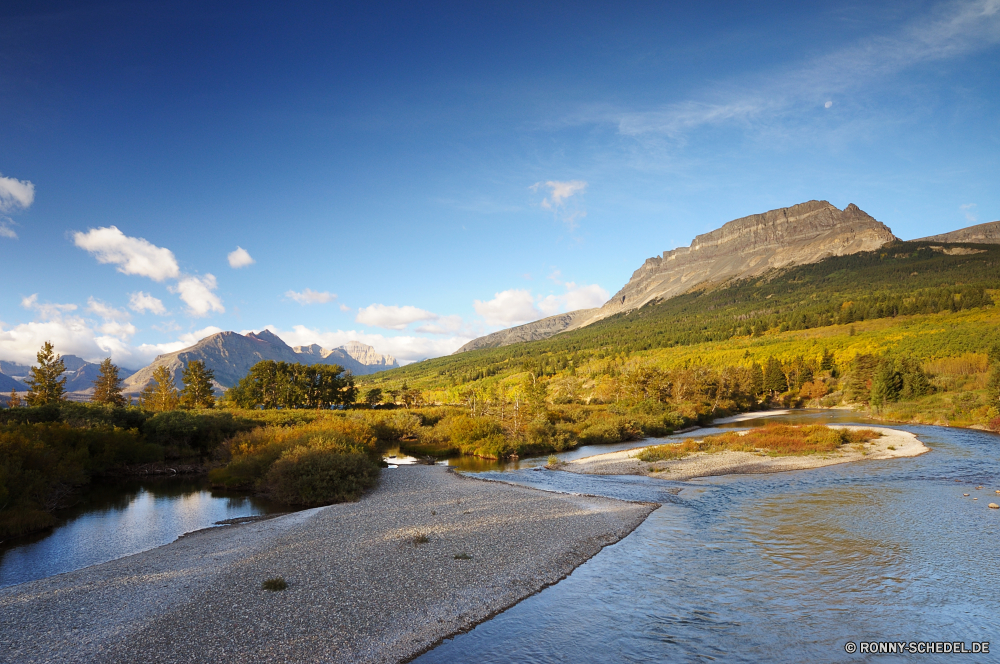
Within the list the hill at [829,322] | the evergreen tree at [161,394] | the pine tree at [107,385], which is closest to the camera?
the evergreen tree at [161,394]

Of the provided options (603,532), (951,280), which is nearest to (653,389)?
(603,532)

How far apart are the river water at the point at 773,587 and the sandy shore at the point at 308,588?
124cm

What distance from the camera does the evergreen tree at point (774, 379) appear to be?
3656 inches

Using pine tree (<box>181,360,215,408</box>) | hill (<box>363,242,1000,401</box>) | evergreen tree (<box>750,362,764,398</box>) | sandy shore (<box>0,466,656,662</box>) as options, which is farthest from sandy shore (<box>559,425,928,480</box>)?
pine tree (<box>181,360,215,408</box>)

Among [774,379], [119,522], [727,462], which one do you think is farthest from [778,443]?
[774,379]

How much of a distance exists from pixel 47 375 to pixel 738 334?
16779cm

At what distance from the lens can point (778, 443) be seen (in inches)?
1572

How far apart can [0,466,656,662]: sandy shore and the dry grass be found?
18.6 m

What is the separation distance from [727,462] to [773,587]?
23.3m

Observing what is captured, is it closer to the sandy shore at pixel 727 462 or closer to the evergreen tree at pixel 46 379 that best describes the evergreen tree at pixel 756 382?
the sandy shore at pixel 727 462

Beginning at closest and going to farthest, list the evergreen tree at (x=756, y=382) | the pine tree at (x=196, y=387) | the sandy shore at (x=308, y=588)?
the sandy shore at (x=308, y=588) → the pine tree at (x=196, y=387) → the evergreen tree at (x=756, y=382)

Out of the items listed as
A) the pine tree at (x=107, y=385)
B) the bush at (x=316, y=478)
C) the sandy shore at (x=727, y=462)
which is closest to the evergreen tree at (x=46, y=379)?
the pine tree at (x=107, y=385)

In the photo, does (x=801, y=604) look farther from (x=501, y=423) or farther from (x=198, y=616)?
(x=501, y=423)

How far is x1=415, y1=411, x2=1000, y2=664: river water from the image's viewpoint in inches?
405
